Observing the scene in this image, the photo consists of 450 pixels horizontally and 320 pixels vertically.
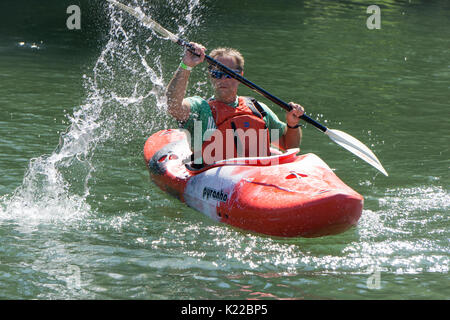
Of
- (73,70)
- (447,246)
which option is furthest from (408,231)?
(73,70)

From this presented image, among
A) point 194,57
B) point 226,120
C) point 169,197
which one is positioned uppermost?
point 194,57

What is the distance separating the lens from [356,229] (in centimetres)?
489

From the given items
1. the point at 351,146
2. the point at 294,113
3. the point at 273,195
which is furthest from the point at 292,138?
the point at 273,195

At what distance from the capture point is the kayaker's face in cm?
537

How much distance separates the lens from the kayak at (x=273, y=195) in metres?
4.48

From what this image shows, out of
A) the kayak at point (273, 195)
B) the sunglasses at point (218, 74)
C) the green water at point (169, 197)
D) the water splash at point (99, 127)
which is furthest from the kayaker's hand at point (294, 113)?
the water splash at point (99, 127)

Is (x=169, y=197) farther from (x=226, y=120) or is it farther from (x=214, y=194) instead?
(x=226, y=120)

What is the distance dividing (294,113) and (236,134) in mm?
492

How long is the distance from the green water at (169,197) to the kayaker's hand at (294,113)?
2.99 feet

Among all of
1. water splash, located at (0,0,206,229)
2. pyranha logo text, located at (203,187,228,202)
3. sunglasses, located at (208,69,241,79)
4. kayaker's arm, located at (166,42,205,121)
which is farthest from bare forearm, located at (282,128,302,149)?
water splash, located at (0,0,206,229)

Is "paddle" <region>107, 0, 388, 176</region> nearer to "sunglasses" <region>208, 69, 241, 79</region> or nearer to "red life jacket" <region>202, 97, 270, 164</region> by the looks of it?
"sunglasses" <region>208, 69, 241, 79</region>

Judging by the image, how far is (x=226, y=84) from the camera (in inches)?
213
